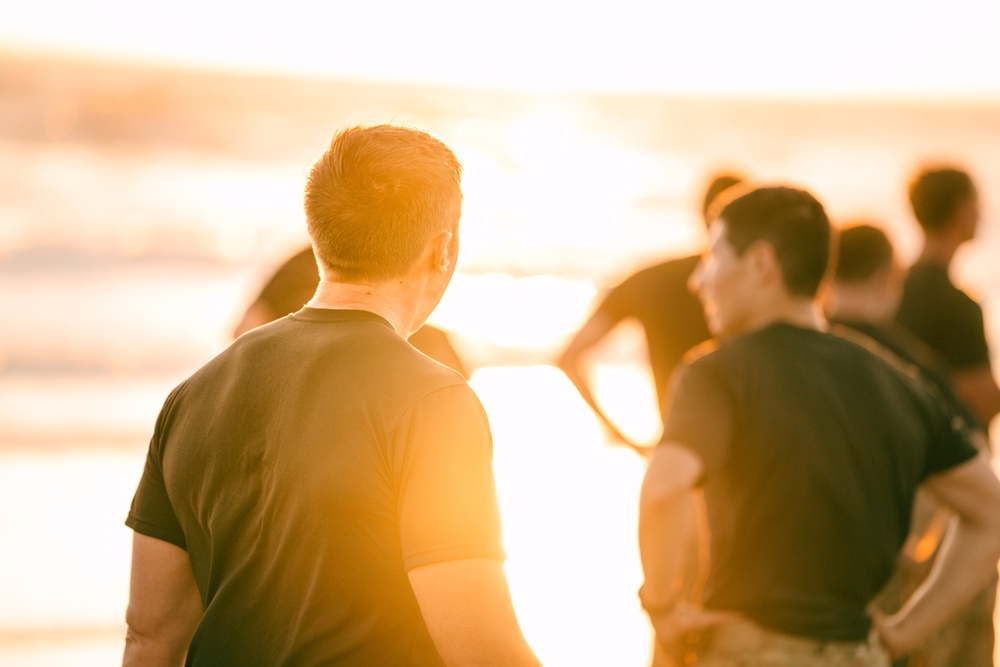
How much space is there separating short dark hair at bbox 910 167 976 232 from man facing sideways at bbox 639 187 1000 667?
2408 millimetres

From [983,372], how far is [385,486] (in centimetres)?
365

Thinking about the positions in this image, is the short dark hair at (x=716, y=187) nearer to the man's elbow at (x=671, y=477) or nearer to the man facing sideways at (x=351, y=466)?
the man's elbow at (x=671, y=477)

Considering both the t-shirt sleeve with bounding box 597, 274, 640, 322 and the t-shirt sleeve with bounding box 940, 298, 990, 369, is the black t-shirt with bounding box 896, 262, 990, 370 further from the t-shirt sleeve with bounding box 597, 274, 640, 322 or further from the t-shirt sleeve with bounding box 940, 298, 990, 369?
the t-shirt sleeve with bounding box 597, 274, 640, 322

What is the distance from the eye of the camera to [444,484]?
6.56 feet

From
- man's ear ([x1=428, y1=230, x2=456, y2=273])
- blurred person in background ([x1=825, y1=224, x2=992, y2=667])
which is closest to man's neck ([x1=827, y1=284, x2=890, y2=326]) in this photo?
blurred person in background ([x1=825, y1=224, x2=992, y2=667])

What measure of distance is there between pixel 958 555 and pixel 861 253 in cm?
159

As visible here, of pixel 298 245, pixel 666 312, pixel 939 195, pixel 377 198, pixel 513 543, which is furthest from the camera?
pixel 298 245

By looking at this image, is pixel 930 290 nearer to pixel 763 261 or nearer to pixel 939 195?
pixel 939 195

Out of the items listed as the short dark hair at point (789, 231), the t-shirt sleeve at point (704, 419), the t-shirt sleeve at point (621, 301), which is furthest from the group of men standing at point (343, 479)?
the t-shirt sleeve at point (621, 301)

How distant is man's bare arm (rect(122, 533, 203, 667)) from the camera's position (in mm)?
2326

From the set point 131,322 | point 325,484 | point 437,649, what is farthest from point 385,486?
point 131,322

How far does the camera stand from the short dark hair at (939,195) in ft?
17.8

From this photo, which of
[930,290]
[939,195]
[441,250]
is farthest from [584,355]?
[441,250]

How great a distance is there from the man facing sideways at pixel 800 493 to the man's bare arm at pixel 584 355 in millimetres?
1876
